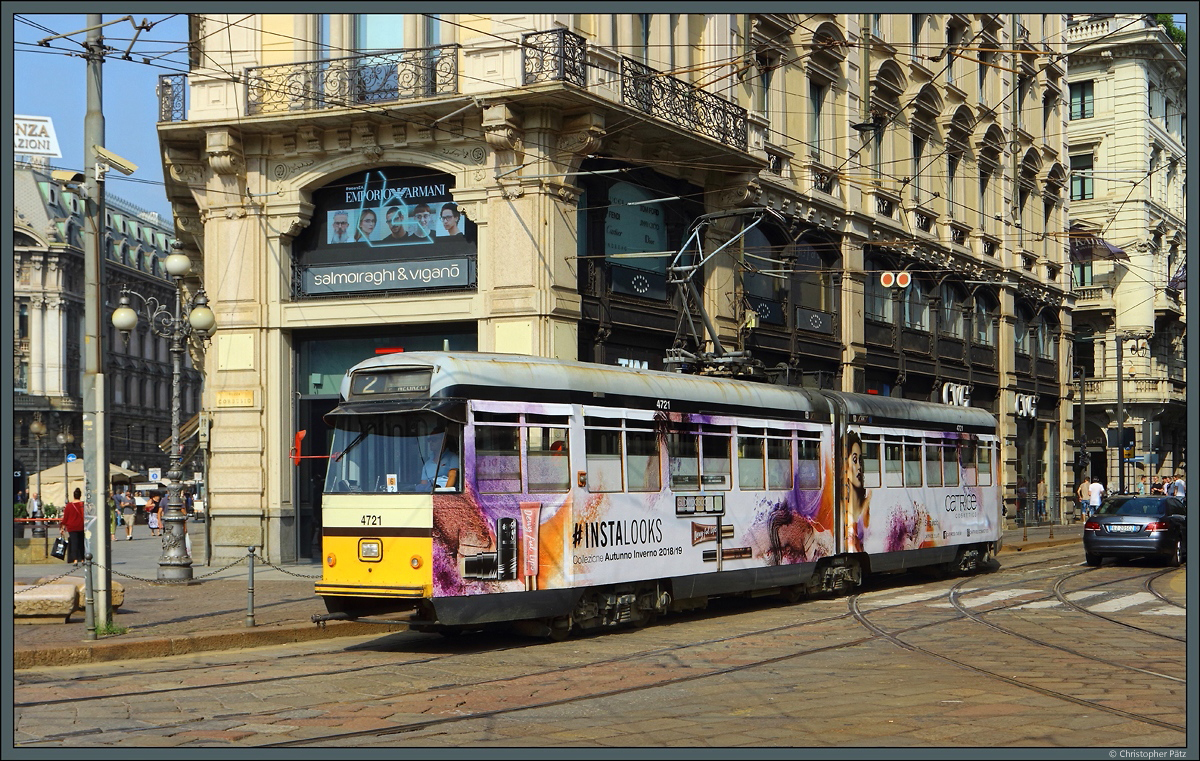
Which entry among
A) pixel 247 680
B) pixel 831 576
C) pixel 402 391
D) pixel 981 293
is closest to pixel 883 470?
pixel 831 576

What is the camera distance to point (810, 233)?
30906 millimetres

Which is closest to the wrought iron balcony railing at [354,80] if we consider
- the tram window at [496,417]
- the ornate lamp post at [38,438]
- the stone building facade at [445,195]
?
the stone building facade at [445,195]

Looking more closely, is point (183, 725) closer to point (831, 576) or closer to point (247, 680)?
point (247, 680)

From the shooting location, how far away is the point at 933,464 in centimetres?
2266

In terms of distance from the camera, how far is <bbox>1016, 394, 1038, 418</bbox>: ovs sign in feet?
140

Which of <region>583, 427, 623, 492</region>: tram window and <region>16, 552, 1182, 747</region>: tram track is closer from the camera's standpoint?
<region>16, 552, 1182, 747</region>: tram track

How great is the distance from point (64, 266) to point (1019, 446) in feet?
215

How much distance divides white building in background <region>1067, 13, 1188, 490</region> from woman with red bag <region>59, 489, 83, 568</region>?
39.7 metres

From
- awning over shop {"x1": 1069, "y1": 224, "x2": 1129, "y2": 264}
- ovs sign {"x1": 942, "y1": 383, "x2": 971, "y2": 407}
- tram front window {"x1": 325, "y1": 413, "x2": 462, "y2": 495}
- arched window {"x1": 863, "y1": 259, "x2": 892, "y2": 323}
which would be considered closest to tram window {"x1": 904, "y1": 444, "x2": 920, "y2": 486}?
tram front window {"x1": 325, "y1": 413, "x2": 462, "y2": 495}

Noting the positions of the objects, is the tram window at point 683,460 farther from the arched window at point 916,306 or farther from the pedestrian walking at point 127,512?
the pedestrian walking at point 127,512

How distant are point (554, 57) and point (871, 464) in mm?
8044

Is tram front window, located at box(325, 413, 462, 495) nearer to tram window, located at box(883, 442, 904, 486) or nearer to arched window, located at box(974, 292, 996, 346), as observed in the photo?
tram window, located at box(883, 442, 904, 486)

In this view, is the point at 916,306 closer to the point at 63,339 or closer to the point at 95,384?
the point at 95,384

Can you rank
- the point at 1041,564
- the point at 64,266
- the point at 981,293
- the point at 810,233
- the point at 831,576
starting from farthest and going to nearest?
1. the point at 64,266
2. the point at 981,293
3. the point at 810,233
4. the point at 1041,564
5. the point at 831,576
